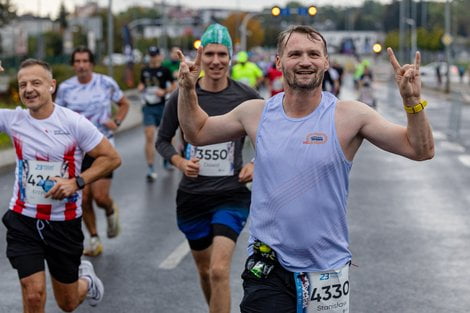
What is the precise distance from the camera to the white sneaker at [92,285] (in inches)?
271

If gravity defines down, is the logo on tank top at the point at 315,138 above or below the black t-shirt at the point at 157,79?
above

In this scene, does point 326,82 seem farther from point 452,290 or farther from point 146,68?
point 452,290

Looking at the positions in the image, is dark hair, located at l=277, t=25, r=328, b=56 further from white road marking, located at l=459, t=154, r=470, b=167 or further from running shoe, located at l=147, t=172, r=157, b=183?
white road marking, located at l=459, t=154, r=470, b=167

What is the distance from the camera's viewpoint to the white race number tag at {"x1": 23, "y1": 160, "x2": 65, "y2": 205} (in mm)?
6082

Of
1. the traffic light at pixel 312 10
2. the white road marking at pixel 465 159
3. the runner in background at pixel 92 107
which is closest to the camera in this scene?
the runner in background at pixel 92 107

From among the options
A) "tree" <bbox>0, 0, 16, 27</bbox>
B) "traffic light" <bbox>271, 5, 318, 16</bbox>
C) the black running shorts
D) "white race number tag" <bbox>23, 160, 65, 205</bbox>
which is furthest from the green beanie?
"tree" <bbox>0, 0, 16, 27</bbox>

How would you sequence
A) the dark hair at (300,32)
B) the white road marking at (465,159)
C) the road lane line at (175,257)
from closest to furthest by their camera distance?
1. the dark hair at (300,32)
2. the road lane line at (175,257)
3. the white road marking at (465,159)

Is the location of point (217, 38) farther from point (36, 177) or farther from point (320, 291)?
point (320, 291)

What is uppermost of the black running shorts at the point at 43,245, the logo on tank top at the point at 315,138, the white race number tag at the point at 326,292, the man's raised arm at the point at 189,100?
the man's raised arm at the point at 189,100

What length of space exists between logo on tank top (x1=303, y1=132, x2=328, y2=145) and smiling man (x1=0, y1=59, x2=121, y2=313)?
2117 millimetres

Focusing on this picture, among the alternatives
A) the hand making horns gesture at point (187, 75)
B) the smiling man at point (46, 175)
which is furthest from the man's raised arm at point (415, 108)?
the smiling man at point (46, 175)

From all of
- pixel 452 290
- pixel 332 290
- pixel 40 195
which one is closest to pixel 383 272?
pixel 452 290

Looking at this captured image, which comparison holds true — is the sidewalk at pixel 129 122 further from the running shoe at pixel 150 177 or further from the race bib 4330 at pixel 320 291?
the race bib 4330 at pixel 320 291

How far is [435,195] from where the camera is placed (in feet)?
44.7
